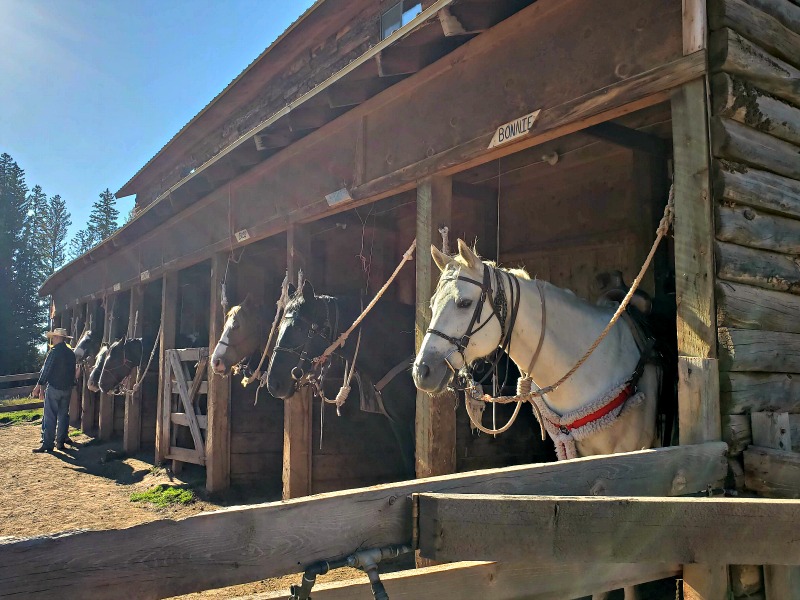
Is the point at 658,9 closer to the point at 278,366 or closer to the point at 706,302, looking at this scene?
the point at 706,302

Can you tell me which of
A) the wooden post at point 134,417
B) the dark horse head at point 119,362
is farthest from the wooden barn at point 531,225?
the wooden post at point 134,417

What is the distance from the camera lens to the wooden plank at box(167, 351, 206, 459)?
833cm

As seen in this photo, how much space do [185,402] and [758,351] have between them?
7786mm

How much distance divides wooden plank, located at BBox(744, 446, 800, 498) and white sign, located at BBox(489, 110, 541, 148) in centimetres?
225

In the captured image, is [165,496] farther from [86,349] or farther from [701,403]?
[86,349]

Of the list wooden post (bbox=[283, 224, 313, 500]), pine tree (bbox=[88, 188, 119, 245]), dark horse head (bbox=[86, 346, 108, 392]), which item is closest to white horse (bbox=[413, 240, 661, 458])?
wooden post (bbox=[283, 224, 313, 500])

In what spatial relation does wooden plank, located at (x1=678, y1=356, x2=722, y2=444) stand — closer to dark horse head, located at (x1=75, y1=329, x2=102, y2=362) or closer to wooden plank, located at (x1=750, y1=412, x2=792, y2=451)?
wooden plank, located at (x1=750, y1=412, x2=792, y2=451)

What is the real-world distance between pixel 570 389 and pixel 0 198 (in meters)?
42.8

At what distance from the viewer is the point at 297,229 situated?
645cm

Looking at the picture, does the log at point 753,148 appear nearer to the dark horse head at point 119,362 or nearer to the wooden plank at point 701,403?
the wooden plank at point 701,403

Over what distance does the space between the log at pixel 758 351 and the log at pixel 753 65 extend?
1328 mm

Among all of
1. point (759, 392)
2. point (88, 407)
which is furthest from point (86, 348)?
point (759, 392)

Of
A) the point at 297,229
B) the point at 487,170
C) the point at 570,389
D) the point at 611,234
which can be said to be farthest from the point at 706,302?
the point at 297,229

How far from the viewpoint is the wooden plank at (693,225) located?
2793mm
